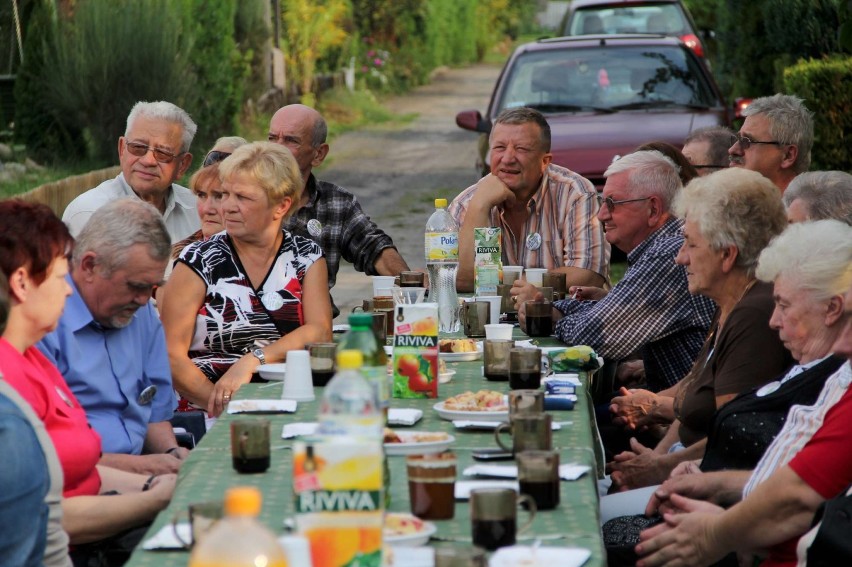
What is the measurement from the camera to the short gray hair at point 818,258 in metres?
3.66

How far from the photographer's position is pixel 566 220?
6.98 meters

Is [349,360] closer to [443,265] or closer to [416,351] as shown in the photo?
[416,351]

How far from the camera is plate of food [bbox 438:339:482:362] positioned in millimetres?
5113

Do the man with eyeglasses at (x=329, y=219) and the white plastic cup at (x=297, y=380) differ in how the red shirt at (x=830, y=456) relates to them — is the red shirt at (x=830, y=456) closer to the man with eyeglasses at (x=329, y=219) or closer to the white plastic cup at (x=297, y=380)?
the white plastic cup at (x=297, y=380)

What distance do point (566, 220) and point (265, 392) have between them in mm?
2776

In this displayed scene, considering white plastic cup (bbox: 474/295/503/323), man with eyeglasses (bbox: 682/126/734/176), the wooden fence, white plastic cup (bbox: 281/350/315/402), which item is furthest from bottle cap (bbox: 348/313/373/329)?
the wooden fence

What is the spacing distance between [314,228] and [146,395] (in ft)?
8.92

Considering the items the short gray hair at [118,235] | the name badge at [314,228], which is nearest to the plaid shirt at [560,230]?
the name badge at [314,228]

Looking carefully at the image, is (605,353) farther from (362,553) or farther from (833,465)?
(362,553)

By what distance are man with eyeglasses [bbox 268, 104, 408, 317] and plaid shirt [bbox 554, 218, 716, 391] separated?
1926 millimetres

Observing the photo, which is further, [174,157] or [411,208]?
[411,208]

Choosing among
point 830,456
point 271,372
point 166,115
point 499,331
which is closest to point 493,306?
point 499,331

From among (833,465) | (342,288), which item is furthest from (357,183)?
(833,465)

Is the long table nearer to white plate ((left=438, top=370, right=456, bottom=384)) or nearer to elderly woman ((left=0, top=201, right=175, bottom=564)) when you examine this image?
white plate ((left=438, top=370, right=456, bottom=384))
